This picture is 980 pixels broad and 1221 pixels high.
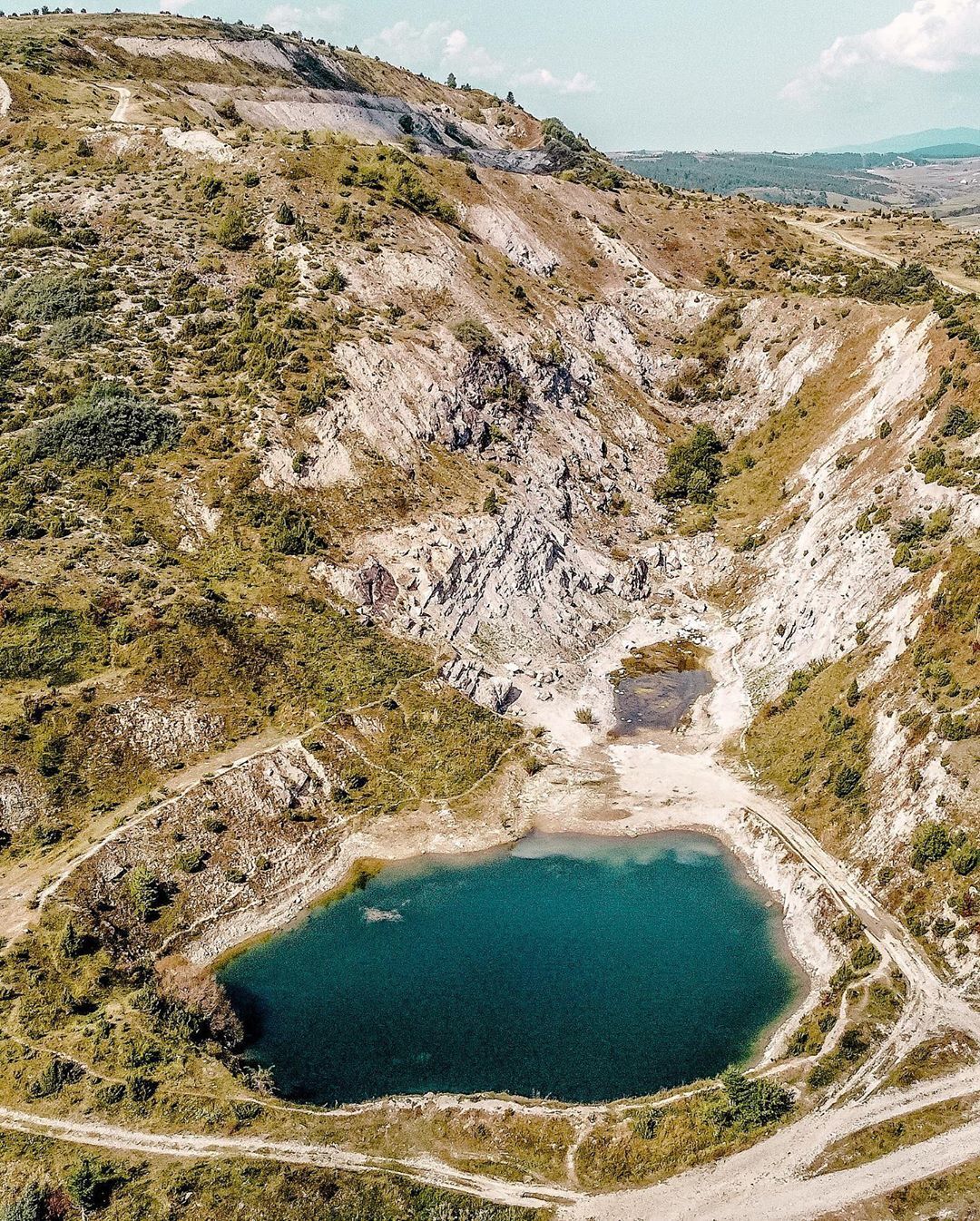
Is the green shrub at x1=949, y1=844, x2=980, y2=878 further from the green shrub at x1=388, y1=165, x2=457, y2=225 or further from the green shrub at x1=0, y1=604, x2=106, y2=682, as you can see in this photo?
the green shrub at x1=388, y1=165, x2=457, y2=225

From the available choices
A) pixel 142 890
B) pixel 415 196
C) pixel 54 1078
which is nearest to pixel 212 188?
pixel 415 196

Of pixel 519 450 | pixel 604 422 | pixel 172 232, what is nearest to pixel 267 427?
pixel 519 450

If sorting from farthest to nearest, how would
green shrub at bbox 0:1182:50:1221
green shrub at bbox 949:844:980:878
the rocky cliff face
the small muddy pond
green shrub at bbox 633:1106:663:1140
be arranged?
the small muddy pond
the rocky cliff face
green shrub at bbox 949:844:980:878
green shrub at bbox 633:1106:663:1140
green shrub at bbox 0:1182:50:1221

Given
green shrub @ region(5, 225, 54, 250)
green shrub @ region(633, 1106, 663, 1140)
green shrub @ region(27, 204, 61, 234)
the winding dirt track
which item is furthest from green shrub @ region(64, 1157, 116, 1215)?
green shrub @ region(27, 204, 61, 234)

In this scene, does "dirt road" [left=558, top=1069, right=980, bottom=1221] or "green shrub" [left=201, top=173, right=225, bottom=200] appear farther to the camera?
"green shrub" [left=201, top=173, right=225, bottom=200]

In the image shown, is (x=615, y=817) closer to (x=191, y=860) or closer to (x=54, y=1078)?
(x=191, y=860)

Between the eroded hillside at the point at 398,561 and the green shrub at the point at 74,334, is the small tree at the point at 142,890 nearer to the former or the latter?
the eroded hillside at the point at 398,561

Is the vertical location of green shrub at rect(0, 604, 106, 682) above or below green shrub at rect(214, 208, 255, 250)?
below
